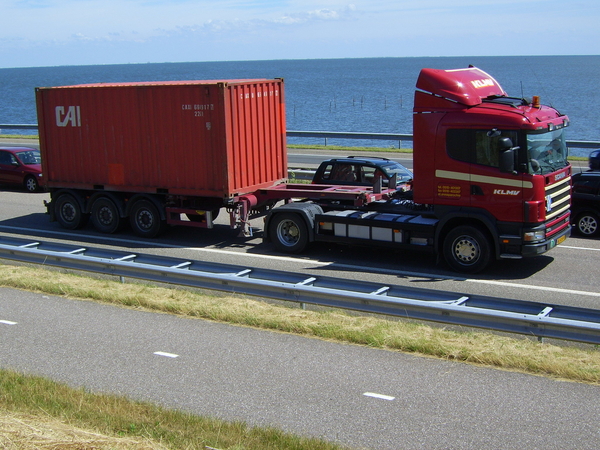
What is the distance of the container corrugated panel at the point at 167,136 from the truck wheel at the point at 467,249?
180 inches

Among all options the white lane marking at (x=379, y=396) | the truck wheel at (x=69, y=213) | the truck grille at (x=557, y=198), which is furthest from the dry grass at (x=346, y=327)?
the truck wheel at (x=69, y=213)

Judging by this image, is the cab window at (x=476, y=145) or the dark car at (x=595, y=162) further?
the dark car at (x=595, y=162)

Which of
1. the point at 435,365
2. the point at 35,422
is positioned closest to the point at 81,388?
the point at 35,422

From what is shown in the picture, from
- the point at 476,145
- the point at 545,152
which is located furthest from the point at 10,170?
the point at 545,152

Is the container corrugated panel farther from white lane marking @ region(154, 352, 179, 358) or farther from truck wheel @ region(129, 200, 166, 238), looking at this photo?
white lane marking @ region(154, 352, 179, 358)

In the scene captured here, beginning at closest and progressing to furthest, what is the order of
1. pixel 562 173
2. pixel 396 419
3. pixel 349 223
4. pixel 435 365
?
pixel 396 419, pixel 435 365, pixel 562 173, pixel 349 223

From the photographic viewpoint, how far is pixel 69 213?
17.5 m

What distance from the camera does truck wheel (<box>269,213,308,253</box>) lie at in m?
14.4

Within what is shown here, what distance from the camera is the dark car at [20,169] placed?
2372 cm

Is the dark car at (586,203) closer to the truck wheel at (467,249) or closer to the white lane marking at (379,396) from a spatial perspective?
the truck wheel at (467,249)

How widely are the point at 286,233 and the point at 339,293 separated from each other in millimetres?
5155

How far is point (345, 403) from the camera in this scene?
7.06 m

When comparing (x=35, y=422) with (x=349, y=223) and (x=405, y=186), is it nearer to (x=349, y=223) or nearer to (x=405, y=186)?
(x=349, y=223)

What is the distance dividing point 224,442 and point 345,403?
1449mm
